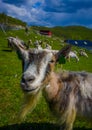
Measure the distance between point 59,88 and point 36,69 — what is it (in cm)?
176

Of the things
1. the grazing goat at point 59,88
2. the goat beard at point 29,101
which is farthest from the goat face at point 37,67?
the goat beard at point 29,101

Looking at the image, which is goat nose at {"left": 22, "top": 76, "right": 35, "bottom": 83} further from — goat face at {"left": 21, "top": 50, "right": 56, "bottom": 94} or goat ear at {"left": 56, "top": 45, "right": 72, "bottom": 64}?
Answer: goat ear at {"left": 56, "top": 45, "right": 72, "bottom": 64}

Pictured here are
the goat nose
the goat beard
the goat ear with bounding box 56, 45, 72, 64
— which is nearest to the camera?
the goat nose

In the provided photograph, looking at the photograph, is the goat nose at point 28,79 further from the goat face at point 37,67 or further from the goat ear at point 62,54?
the goat ear at point 62,54

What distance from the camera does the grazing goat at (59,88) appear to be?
10039 mm

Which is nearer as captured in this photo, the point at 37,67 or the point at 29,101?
the point at 37,67

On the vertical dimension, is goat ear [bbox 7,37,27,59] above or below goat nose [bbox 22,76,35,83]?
above

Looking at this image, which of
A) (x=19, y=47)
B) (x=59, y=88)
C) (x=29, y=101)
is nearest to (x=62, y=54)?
(x=59, y=88)

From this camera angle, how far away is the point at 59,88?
11172 millimetres

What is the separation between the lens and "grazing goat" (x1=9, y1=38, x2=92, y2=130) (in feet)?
32.9

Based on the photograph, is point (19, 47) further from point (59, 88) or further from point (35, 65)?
point (59, 88)

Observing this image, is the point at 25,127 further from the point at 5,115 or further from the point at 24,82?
the point at 24,82

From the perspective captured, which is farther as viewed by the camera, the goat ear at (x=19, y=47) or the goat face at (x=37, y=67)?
the goat ear at (x=19, y=47)

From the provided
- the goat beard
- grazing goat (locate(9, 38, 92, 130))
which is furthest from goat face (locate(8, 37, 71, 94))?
the goat beard
